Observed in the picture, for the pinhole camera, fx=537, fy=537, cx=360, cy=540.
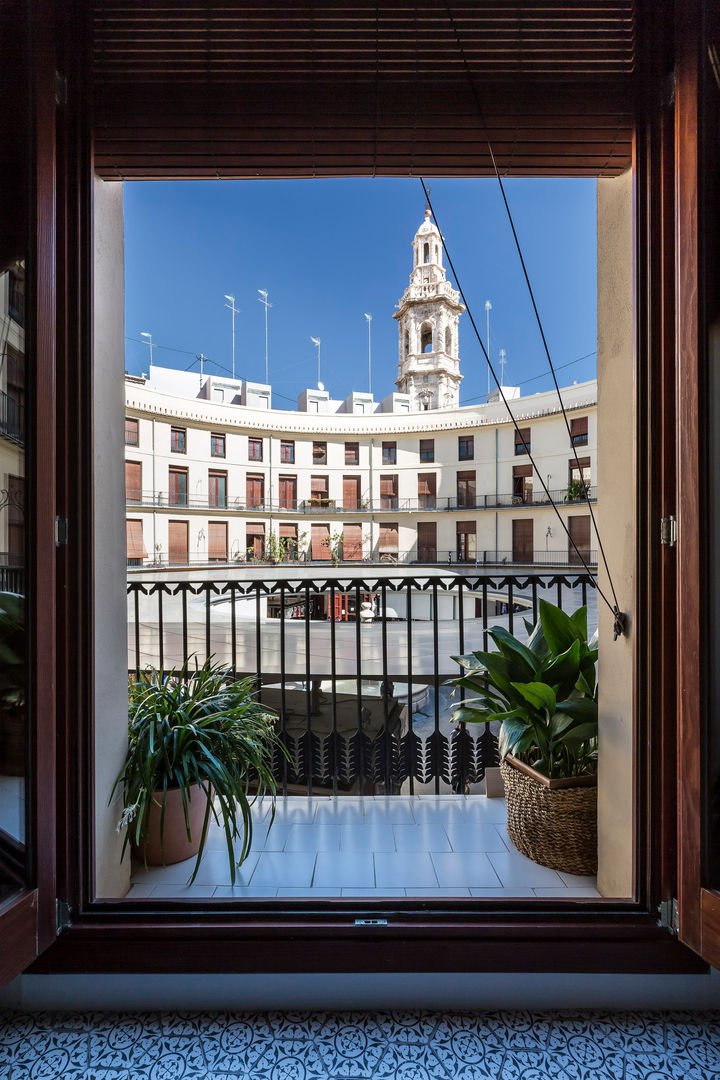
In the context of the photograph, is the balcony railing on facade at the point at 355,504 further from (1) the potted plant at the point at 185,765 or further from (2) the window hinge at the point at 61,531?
(2) the window hinge at the point at 61,531

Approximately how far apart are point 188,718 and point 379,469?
22.2 m

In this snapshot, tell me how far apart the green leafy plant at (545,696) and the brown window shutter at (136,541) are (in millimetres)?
18439

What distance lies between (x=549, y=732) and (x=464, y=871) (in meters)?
0.53

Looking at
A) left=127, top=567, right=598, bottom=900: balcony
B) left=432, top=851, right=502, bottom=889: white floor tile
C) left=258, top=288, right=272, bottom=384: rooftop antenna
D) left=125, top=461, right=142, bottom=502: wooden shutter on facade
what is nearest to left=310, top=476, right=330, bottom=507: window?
left=258, top=288, right=272, bottom=384: rooftop antenna

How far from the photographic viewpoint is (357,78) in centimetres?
137

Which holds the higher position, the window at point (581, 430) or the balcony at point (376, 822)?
the window at point (581, 430)

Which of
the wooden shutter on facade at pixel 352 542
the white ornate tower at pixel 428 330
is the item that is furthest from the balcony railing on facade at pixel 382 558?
the white ornate tower at pixel 428 330

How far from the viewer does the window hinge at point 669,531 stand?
1.31 m

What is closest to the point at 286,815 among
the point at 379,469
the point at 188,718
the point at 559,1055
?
the point at 188,718

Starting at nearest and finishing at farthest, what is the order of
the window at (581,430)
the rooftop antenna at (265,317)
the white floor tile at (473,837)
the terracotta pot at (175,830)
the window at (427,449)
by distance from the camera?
the terracotta pot at (175,830)
the white floor tile at (473,837)
the window at (581,430)
the window at (427,449)
the rooftop antenna at (265,317)

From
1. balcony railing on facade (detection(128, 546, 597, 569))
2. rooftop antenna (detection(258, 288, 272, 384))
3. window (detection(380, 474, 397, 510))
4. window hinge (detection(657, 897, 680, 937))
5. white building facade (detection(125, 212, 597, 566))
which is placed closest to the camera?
window hinge (detection(657, 897, 680, 937))

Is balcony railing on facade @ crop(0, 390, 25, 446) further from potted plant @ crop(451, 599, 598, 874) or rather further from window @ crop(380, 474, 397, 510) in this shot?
window @ crop(380, 474, 397, 510)

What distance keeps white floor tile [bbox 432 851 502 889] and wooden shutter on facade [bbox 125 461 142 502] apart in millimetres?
18554

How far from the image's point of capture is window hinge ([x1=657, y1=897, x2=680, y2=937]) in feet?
4.20
